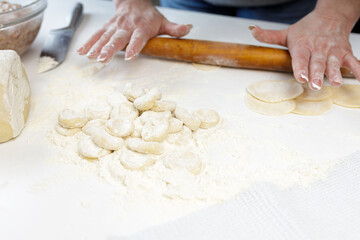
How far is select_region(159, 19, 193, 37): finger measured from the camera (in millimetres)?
1579

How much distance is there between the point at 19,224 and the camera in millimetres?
864

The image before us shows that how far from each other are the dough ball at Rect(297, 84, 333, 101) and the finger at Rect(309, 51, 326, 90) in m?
0.08

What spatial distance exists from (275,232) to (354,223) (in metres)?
0.20

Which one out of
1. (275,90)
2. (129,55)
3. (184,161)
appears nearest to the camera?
(184,161)

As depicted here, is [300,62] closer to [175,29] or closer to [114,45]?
[175,29]

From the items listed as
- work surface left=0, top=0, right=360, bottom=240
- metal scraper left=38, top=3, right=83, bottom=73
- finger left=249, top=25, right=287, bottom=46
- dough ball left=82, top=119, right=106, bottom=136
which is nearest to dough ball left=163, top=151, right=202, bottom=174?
work surface left=0, top=0, right=360, bottom=240

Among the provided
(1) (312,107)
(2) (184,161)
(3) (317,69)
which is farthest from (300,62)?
(2) (184,161)

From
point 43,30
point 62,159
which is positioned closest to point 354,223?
point 62,159

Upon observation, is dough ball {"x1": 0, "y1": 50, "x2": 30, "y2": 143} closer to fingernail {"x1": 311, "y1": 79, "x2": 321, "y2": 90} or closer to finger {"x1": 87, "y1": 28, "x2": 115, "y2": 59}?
finger {"x1": 87, "y1": 28, "x2": 115, "y2": 59}

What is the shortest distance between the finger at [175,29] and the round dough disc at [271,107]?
500mm

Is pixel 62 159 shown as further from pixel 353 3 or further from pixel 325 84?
pixel 353 3

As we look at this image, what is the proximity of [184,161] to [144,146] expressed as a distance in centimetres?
13

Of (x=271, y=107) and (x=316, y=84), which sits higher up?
(x=316, y=84)

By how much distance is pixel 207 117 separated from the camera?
118 centimetres
